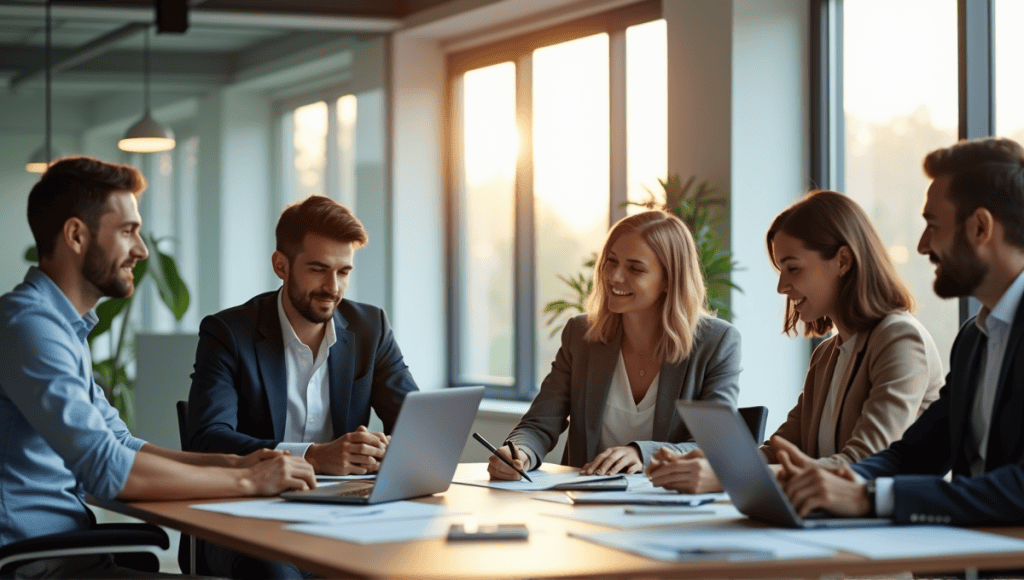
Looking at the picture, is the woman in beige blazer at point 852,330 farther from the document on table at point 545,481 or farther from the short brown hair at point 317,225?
the short brown hair at point 317,225

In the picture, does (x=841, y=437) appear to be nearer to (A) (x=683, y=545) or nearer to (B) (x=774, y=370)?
(A) (x=683, y=545)

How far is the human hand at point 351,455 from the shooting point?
8.93 feet

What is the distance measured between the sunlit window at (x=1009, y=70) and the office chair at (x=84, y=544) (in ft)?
12.8

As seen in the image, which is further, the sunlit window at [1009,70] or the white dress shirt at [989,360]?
the sunlit window at [1009,70]

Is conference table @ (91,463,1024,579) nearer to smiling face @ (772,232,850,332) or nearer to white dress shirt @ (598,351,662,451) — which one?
smiling face @ (772,232,850,332)

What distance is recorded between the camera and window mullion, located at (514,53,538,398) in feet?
23.3

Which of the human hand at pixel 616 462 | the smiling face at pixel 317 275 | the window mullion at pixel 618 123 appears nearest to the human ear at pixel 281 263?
the smiling face at pixel 317 275

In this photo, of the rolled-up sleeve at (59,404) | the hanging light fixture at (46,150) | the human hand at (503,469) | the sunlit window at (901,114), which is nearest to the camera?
the rolled-up sleeve at (59,404)

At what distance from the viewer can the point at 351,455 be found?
272 cm

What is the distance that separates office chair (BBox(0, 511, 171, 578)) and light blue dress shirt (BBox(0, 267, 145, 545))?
194 mm

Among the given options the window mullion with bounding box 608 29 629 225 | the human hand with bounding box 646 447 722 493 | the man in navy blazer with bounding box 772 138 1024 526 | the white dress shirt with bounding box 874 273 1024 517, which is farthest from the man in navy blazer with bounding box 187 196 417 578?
the window mullion with bounding box 608 29 629 225

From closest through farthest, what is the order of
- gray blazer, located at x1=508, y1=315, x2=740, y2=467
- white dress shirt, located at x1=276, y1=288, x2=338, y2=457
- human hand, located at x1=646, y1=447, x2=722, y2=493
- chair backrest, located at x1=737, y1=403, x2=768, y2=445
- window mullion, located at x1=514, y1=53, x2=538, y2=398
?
human hand, located at x1=646, y1=447, x2=722, y2=493, chair backrest, located at x1=737, y1=403, x2=768, y2=445, gray blazer, located at x1=508, y1=315, x2=740, y2=467, white dress shirt, located at x1=276, y1=288, x2=338, y2=457, window mullion, located at x1=514, y1=53, x2=538, y2=398

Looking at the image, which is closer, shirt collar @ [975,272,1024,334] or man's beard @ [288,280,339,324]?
shirt collar @ [975,272,1024,334]

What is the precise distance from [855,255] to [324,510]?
1.46 m
